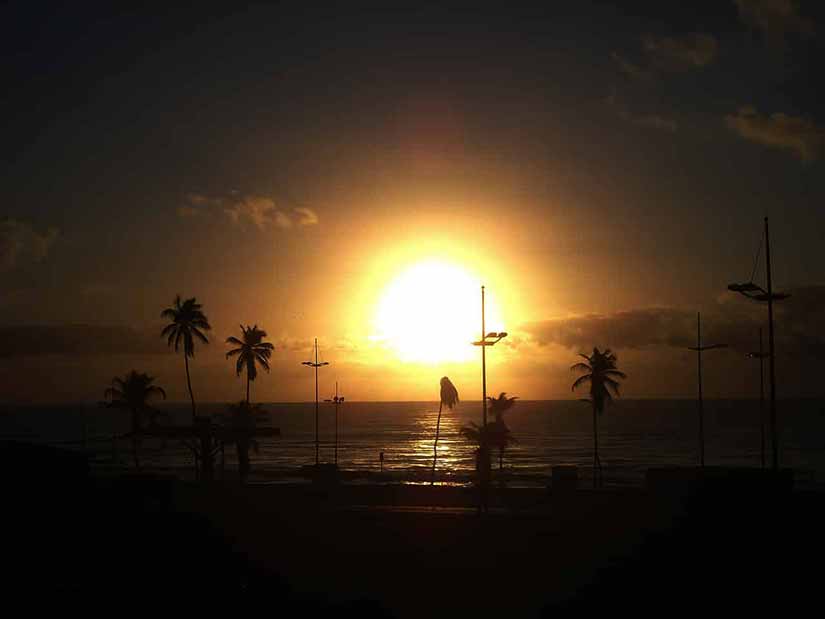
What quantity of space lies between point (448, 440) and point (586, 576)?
516 feet

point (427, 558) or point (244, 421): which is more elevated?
point (244, 421)

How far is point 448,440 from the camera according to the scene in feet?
577

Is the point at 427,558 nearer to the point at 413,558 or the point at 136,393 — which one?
the point at 413,558

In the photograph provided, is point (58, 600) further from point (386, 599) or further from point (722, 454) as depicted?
point (722, 454)

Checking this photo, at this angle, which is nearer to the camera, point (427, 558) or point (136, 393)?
point (427, 558)

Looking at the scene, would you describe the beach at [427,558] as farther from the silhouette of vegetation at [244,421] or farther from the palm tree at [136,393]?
the palm tree at [136,393]

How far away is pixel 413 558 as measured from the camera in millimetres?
23922

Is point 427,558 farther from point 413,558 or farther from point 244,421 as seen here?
point 244,421

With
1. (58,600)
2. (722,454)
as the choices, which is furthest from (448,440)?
Answer: (58,600)

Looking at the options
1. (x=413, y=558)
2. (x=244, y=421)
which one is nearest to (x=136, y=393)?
(x=244, y=421)

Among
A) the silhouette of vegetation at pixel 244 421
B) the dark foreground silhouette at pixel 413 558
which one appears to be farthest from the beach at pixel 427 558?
the silhouette of vegetation at pixel 244 421

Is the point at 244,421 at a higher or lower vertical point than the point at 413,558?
higher

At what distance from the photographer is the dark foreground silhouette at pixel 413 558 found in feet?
59.8

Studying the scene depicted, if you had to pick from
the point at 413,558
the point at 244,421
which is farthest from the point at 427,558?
the point at 244,421
